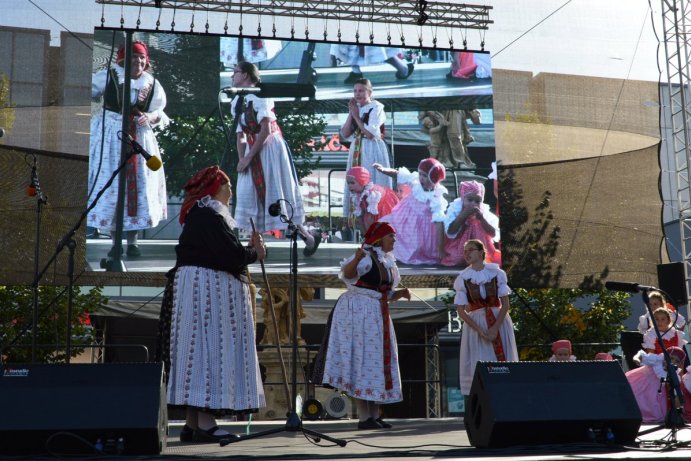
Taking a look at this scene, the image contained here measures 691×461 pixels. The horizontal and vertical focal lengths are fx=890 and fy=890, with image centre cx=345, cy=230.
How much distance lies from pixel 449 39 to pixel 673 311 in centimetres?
379

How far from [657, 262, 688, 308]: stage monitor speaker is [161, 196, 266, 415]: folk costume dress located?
18.3ft

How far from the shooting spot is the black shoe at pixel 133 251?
8.74 metres

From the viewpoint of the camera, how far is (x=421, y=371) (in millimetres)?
14336

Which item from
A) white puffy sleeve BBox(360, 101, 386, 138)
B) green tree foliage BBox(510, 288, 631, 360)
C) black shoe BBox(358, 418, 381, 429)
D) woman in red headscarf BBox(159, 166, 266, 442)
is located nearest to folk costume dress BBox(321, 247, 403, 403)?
black shoe BBox(358, 418, 381, 429)

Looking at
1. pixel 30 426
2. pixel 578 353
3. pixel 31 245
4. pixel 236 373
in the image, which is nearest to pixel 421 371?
pixel 578 353

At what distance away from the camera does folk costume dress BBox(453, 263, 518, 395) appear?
628cm

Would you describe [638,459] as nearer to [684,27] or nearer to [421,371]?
[684,27]

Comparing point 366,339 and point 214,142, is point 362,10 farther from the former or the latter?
point 366,339

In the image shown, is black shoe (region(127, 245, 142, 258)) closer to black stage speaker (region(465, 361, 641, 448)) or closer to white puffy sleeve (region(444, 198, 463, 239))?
white puffy sleeve (region(444, 198, 463, 239))

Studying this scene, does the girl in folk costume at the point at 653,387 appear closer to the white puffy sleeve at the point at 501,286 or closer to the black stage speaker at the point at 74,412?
the white puffy sleeve at the point at 501,286

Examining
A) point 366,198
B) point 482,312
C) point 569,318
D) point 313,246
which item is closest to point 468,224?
point 366,198

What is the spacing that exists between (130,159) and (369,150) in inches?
96.5

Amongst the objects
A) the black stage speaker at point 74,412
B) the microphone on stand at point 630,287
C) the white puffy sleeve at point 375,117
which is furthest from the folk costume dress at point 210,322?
the white puffy sleeve at point 375,117

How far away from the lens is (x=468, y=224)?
30.7 ft
